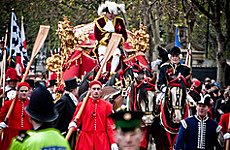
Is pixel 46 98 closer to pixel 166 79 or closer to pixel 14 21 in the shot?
pixel 166 79

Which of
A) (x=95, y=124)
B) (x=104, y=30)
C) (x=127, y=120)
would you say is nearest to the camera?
(x=127, y=120)

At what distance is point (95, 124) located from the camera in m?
12.8

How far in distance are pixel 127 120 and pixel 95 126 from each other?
6156 millimetres

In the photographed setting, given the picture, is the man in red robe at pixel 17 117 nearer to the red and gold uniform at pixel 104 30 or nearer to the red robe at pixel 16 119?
the red robe at pixel 16 119

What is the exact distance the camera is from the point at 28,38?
1795 inches

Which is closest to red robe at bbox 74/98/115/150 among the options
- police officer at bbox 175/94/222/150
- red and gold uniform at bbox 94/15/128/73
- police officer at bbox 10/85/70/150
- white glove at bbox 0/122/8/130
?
white glove at bbox 0/122/8/130

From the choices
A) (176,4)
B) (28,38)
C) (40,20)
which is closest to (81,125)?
Answer: (176,4)

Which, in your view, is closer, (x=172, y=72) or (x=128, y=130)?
(x=128, y=130)

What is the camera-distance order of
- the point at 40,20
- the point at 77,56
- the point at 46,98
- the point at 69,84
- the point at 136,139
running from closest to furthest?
the point at 136,139
the point at 46,98
the point at 69,84
the point at 77,56
the point at 40,20

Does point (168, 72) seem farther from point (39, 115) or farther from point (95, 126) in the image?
point (39, 115)

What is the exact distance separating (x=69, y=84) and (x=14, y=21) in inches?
201

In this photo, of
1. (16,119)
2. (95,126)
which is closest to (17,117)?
(16,119)

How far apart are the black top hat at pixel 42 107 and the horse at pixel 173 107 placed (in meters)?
8.91

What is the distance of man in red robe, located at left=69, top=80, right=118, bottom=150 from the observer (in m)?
12.7
